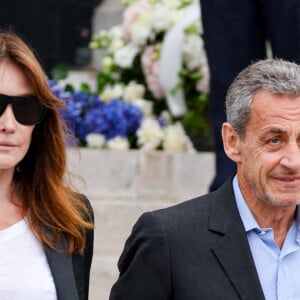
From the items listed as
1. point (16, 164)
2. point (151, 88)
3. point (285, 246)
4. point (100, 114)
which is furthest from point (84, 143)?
point (285, 246)

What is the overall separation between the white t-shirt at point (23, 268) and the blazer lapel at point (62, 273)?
2 cm

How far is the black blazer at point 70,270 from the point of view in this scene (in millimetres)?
3559

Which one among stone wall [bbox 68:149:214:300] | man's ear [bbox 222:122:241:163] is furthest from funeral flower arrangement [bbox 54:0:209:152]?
man's ear [bbox 222:122:241:163]

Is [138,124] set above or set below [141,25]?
below

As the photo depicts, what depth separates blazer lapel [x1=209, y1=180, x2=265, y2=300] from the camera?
331cm

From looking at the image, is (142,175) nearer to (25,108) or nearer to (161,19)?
(161,19)

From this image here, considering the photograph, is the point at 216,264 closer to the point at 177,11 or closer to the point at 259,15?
the point at 259,15

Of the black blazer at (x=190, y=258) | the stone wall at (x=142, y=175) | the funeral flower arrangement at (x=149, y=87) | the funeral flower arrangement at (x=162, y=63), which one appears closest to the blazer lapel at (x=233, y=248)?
the black blazer at (x=190, y=258)

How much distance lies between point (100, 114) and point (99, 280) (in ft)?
3.60

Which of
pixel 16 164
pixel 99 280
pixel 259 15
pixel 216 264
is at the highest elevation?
pixel 259 15

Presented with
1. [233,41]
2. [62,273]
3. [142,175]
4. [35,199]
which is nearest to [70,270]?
[62,273]

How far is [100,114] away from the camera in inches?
255

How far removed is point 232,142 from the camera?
3504 millimetres

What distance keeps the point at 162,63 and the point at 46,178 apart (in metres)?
3.09
